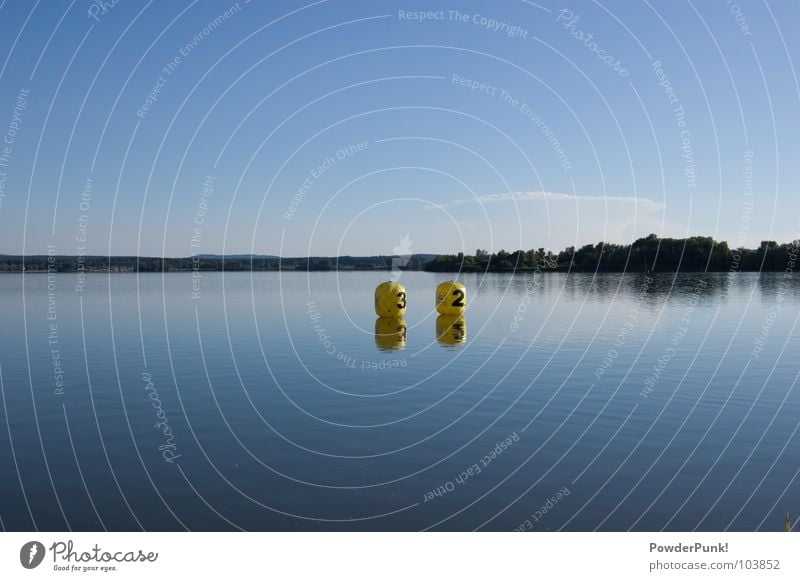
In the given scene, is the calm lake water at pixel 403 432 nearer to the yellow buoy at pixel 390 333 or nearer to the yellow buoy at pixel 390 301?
the yellow buoy at pixel 390 333

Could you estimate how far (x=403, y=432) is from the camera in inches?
637

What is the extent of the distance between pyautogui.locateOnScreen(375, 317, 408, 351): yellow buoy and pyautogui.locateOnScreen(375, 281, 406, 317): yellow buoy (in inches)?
16.5

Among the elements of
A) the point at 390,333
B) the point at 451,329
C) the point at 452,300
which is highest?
the point at 452,300

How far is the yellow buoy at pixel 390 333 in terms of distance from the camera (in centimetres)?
3133

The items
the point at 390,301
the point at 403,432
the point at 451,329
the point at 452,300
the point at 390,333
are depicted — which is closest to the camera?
the point at 403,432

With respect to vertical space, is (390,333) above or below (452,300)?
below

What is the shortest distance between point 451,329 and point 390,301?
→ 25.1 feet

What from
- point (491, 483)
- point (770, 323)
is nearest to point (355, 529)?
point (491, 483)

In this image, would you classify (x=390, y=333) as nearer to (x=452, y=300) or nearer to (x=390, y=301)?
(x=390, y=301)

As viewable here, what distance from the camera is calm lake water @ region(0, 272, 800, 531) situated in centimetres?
1133

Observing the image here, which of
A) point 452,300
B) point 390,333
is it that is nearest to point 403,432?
point 390,333

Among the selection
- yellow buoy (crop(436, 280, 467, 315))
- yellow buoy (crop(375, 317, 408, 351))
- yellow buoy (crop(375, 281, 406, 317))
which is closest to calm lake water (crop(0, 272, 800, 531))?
yellow buoy (crop(375, 317, 408, 351))

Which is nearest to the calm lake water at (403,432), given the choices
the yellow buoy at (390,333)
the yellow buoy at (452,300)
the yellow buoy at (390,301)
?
the yellow buoy at (390,333)

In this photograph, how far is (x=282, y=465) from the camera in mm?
13695
